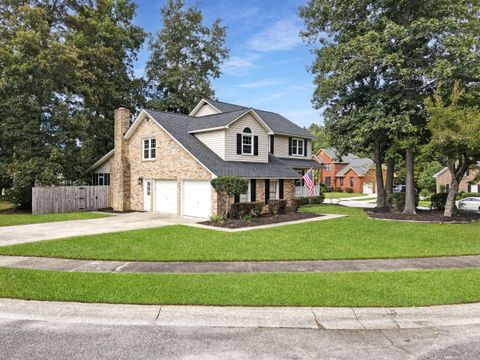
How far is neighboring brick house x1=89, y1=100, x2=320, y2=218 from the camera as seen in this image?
2072 centimetres

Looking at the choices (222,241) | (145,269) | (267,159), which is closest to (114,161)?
(267,159)

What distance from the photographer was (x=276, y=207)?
21891 mm

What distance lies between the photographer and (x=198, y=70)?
1630 inches

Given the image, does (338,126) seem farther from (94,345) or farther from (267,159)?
(94,345)

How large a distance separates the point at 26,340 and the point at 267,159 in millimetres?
20678

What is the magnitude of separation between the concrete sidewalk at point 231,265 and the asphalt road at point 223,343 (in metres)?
3.39

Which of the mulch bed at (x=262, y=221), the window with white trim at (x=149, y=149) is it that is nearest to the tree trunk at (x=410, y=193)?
the mulch bed at (x=262, y=221)

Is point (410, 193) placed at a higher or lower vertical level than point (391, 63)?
lower

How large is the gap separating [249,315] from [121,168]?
21304 mm

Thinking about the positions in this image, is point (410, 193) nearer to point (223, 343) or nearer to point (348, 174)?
point (223, 343)

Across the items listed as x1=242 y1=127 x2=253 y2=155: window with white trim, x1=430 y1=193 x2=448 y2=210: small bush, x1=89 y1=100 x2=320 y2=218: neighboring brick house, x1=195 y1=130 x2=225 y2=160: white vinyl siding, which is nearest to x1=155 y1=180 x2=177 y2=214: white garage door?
x1=89 y1=100 x2=320 y2=218: neighboring brick house

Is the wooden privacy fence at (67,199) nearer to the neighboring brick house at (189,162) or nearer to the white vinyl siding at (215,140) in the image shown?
the neighboring brick house at (189,162)

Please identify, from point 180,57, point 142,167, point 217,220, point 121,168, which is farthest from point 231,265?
point 180,57

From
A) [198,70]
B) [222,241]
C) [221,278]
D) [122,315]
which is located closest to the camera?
[122,315]
